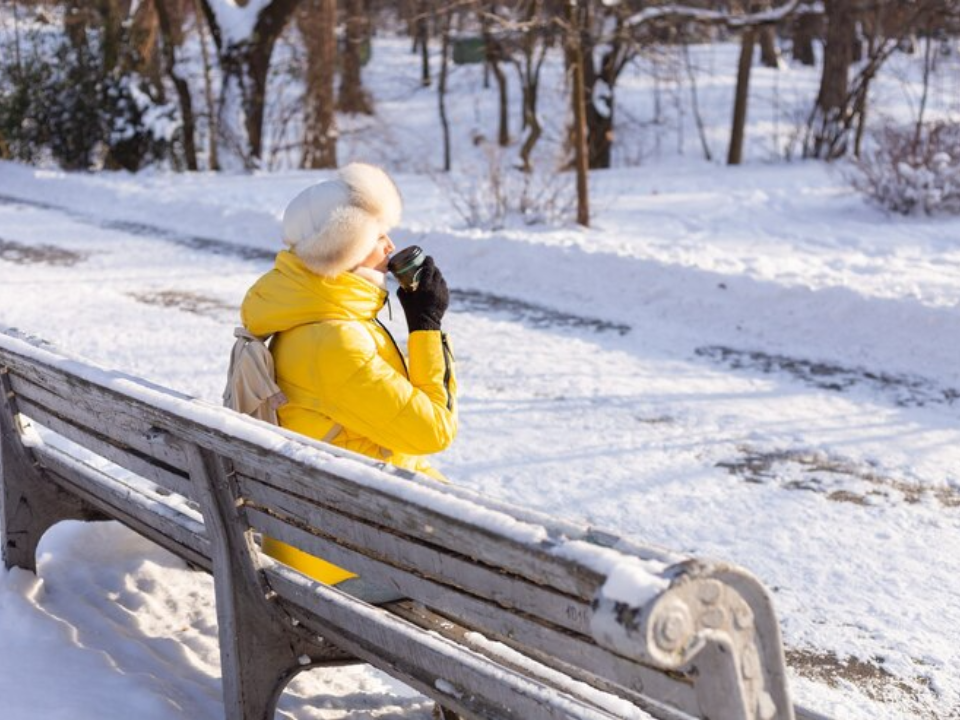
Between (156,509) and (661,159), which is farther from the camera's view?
(661,159)

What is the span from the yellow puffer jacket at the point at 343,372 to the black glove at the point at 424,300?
3 centimetres

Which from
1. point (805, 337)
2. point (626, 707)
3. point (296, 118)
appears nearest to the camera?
point (626, 707)

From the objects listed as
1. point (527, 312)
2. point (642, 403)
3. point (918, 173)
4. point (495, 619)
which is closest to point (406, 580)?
point (495, 619)

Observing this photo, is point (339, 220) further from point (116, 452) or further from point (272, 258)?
point (272, 258)

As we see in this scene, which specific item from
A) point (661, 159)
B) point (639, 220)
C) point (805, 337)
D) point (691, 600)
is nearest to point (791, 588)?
point (691, 600)

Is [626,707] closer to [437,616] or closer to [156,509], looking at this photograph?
[437,616]

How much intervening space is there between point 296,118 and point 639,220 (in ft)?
35.3

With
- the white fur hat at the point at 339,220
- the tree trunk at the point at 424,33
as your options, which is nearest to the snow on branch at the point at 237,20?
the tree trunk at the point at 424,33

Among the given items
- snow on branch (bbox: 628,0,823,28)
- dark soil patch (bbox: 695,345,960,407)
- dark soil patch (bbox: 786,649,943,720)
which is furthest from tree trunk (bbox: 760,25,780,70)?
dark soil patch (bbox: 786,649,943,720)

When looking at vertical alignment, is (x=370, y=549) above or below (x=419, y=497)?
below

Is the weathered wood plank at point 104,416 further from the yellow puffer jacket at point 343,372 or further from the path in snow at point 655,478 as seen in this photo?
the path in snow at point 655,478

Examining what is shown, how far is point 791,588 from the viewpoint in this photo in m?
4.43

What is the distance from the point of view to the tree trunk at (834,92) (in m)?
20.6

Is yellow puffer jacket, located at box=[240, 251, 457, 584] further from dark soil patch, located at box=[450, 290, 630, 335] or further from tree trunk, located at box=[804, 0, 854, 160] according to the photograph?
tree trunk, located at box=[804, 0, 854, 160]
